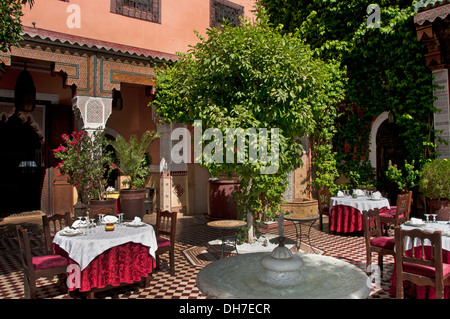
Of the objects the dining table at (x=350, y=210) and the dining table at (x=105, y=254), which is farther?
the dining table at (x=350, y=210)

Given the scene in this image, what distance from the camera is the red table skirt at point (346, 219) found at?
647 centimetres

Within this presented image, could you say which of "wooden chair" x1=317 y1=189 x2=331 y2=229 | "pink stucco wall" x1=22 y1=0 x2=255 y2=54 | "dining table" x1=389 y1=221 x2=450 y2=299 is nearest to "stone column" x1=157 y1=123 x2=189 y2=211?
"pink stucco wall" x1=22 y1=0 x2=255 y2=54

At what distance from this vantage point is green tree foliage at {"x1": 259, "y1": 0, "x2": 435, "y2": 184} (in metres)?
7.55

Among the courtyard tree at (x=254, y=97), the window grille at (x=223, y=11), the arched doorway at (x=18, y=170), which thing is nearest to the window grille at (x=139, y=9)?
the window grille at (x=223, y=11)

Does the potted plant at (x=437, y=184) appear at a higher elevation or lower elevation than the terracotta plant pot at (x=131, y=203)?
higher

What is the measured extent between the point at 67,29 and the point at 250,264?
7523 millimetres

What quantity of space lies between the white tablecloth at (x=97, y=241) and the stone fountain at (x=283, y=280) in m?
1.81

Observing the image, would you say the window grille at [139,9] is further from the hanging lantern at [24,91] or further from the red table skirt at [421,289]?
the red table skirt at [421,289]

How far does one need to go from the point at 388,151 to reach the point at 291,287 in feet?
25.7

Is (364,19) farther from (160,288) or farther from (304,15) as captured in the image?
(160,288)

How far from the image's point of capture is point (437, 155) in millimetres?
7230

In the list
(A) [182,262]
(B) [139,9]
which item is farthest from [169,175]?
(B) [139,9]

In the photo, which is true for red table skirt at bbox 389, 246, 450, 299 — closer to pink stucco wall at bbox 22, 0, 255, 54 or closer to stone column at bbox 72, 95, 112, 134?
stone column at bbox 72, 95, 112, 134
